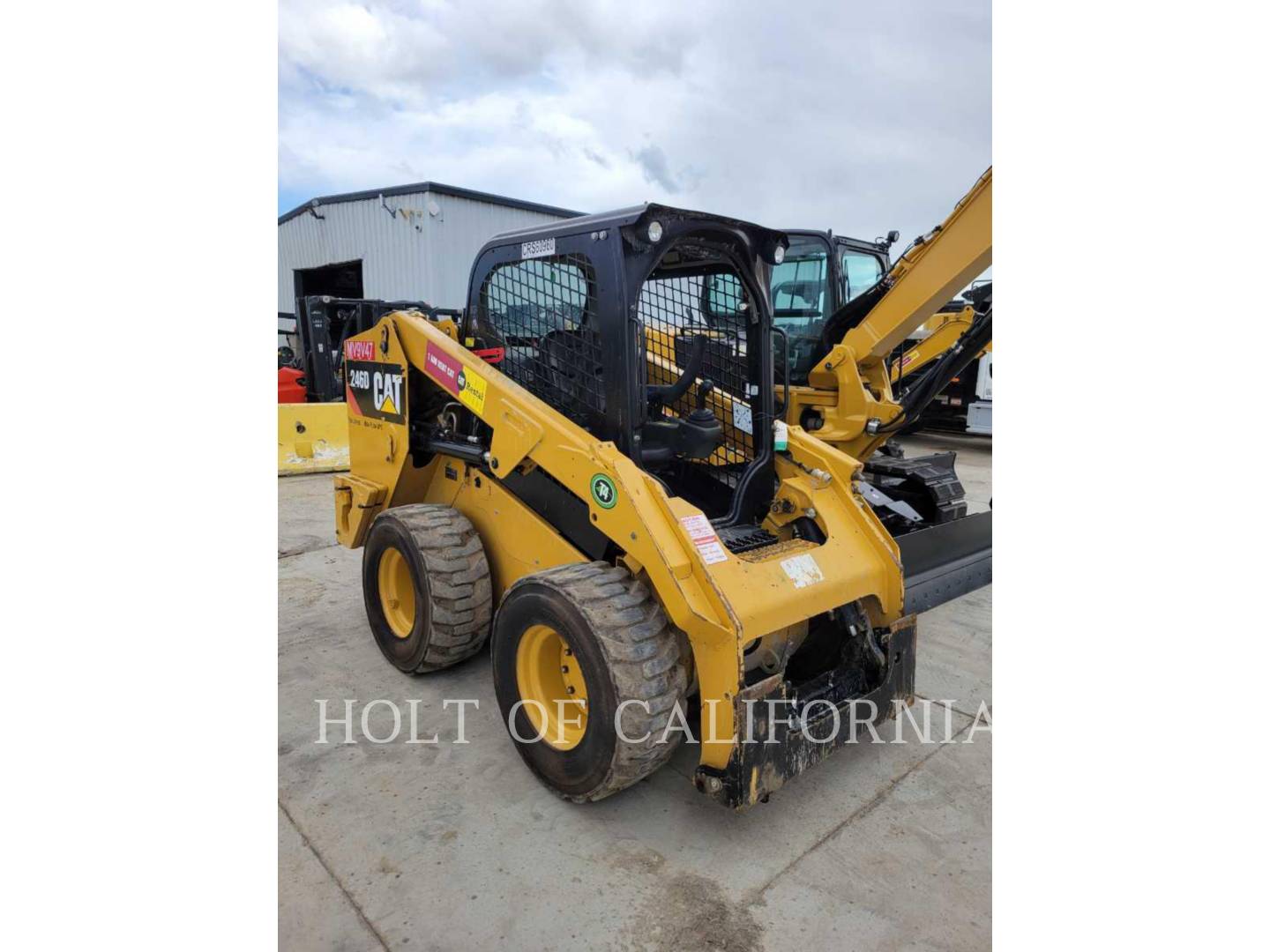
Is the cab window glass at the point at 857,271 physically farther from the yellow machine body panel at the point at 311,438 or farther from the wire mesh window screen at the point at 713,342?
the yellow machine body panel at the point at 311,438

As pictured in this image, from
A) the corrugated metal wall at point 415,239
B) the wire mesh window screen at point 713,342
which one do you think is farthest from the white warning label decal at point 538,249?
the corrugated metal wall at point 415,239

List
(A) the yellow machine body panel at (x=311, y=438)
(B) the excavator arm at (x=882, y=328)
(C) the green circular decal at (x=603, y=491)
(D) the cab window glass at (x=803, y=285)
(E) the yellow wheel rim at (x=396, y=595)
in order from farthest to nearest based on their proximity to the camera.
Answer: (A) the yellow machine body panel at (x=311, y=438), (D) the cab window glass at (x=803, y=285), (B) the excavator arm at (x=882, y=328), (E) the yellow wheel rim at (x=396, y=595), (C) the green circular decal at (x=603, y=491)

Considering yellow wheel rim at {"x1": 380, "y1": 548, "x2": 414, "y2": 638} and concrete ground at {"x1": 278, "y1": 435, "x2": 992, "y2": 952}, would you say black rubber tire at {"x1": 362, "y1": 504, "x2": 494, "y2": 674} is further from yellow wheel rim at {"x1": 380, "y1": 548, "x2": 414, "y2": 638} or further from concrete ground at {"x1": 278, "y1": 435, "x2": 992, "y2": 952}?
concrete ground at {"x1": 278, "y1": 435, "x2": 992, "y2": 952}

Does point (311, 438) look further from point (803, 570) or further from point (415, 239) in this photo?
point (415, 239)

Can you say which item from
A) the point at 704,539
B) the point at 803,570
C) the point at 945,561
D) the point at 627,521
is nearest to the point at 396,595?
the point at 627,521

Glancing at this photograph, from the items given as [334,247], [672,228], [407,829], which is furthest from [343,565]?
[334,247]

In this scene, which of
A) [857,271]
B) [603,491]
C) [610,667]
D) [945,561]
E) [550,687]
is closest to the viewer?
[610,667]

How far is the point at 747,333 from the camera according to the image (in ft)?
11.6

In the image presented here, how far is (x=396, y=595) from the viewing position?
398cm

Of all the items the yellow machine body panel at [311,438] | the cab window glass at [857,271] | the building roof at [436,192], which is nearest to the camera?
the cab window glass at [857,271]

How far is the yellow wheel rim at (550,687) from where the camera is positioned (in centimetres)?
286

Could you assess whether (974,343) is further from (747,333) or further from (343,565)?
(343,565)

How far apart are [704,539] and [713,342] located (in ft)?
4.02

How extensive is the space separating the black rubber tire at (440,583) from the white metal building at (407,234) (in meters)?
12.3
